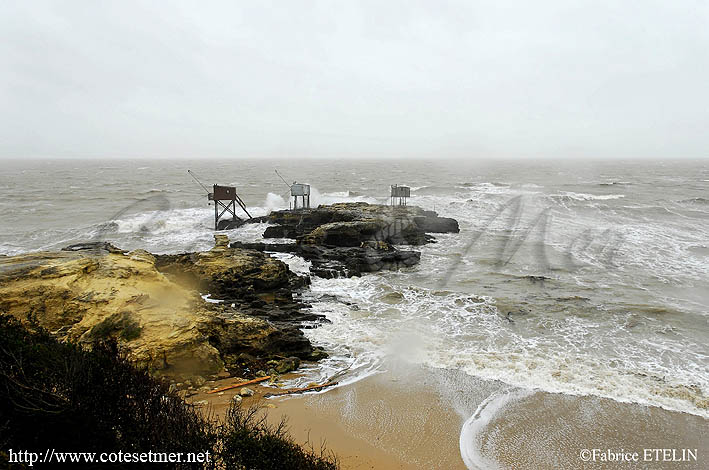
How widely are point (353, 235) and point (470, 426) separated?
1713 centimetres

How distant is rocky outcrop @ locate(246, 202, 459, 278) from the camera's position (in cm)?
2083

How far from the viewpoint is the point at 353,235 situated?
2477 cm

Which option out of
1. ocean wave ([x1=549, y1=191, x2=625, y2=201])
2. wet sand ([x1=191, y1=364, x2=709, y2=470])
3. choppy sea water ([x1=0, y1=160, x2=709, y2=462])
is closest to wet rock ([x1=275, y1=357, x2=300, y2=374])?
choppy sea water ([x1=0, y1=160, x2=709, y2=462])

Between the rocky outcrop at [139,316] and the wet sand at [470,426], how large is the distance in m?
1.25

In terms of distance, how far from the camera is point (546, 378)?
400 inches

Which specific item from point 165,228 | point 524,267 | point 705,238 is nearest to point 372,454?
point 524,267

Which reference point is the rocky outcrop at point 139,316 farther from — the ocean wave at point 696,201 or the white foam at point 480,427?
the ocean wave at point 696,201

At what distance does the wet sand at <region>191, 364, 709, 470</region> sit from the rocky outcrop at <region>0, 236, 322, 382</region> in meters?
1.25

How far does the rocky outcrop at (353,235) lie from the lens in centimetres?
2083

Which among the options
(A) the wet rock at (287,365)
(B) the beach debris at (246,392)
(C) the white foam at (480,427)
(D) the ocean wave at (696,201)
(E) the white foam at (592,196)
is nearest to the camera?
(C) the white foam at (480,427)

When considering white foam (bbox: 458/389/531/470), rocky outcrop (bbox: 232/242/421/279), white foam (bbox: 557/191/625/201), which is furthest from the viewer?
white foam (bbox: 557/191/625/201)

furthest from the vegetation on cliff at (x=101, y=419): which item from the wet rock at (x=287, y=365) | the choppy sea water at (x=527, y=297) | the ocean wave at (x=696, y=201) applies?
the ocean wave at (x=696, y=201)

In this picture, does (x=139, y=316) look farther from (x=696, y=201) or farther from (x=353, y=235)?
(x=696, y=201)

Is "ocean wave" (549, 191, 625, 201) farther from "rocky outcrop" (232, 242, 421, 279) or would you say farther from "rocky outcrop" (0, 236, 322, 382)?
"rocky outcrop" (0, 236, 322, 382)
